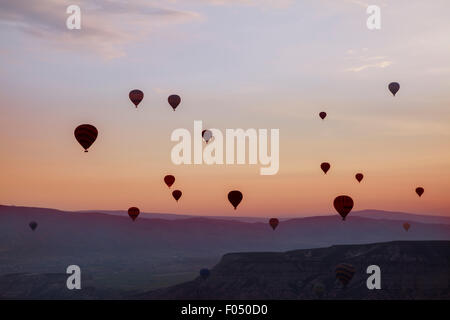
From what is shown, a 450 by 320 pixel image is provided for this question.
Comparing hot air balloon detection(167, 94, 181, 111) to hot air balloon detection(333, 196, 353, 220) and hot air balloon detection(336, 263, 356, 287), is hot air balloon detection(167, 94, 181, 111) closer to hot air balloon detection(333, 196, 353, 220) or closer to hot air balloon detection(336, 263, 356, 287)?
hot air balloon detection(333, 196, 353, 220)

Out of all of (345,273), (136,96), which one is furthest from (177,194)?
(345,273)

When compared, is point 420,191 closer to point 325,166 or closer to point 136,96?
point 325,166

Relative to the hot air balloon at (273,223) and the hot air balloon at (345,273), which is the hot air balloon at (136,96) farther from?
→ the hot air balloon at (345,273)

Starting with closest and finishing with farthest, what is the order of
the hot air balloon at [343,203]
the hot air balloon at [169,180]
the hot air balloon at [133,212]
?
the hot air balloon at [343,203], the hot air balloon at [169,180], the hot air balloon at [133,212]

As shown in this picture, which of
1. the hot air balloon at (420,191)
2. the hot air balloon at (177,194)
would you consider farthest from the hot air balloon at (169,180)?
the hot air balloon at (420,191)

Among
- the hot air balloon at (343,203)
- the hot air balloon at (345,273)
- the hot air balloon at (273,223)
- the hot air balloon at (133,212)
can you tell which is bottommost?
the hot air balloon at (345,273)
